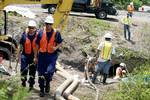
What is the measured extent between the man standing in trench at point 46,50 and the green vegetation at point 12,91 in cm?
423

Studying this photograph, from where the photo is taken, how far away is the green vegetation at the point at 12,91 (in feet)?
21.2

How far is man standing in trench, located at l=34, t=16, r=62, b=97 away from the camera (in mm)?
11820

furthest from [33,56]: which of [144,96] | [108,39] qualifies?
[108,39]

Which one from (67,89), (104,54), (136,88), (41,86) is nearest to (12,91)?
(136,88)

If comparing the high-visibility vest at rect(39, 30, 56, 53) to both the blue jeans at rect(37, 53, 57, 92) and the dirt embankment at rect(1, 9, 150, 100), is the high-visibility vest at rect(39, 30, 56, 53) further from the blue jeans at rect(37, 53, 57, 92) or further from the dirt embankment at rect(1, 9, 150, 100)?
the dirt embankment at rect(1, 9, 150, 100)

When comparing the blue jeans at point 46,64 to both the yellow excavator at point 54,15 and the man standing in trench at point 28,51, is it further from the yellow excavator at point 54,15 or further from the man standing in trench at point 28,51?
the yellow excavator at point 54,15

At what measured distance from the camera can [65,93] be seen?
12594mm

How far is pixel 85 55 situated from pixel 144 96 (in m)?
13.9

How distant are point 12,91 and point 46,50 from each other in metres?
4.49

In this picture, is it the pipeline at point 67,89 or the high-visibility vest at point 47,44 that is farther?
the pipeline at point 67,89

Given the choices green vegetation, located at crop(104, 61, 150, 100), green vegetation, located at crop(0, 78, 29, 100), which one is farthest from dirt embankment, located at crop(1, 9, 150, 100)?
green vegetation, located at crop(0, 78, 29, 100)

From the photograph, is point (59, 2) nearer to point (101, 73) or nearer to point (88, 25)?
point (101, 73)

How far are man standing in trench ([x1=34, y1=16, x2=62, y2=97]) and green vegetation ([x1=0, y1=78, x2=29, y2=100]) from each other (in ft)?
13.9

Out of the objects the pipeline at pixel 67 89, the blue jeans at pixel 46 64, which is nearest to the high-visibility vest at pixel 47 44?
the blue jeans at pixel 46 64
